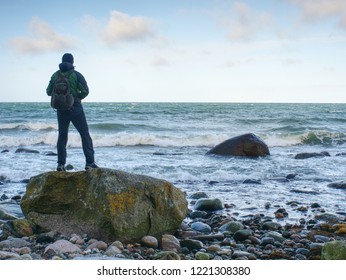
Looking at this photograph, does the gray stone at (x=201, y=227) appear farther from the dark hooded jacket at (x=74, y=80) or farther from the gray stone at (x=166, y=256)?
the dark hooded jacket at (x=74, y=80)

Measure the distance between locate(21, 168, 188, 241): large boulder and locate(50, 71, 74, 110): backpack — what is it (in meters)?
1.22

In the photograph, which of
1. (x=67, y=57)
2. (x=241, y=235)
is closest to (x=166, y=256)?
(x=241, y=235)

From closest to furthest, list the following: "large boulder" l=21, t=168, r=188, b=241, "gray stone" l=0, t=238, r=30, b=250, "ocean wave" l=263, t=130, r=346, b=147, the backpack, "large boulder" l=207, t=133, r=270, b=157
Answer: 1. "gray stone" l=0, t=238, r=30, b=250
2. "large boulder" l=21, t=168, r=188, b=241
3. the backpack
4. "large boulder" l=207, t=133, r=270, b=157
5. "ocean wave" l=263, t=130, r=346, b=147

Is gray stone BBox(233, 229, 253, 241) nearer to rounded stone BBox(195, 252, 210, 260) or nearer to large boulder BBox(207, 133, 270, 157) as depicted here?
rounded stone BBox(195, 252, 210, 260)

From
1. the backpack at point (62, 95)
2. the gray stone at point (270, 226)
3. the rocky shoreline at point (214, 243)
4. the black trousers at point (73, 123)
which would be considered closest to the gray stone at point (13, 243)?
the rocky shoreline at point (214, 243)

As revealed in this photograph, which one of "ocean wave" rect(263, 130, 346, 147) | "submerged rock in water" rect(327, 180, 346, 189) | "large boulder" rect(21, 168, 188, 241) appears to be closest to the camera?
"large boulder" rect(21, 168, 188, 241)

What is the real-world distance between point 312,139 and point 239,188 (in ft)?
53.0

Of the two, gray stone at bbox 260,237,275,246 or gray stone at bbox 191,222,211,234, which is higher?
gray stone at bbox 260,237,275,246

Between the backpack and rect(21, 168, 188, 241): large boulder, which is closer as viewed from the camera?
rect(21, 168, 188, 241): large boulder

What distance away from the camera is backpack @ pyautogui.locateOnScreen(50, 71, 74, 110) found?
22.4 feet

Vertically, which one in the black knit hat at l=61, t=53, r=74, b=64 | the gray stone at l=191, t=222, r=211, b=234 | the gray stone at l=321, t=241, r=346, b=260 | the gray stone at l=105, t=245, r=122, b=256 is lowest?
the gray stone at l=191, t=222, r=211, b=234

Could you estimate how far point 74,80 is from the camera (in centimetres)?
695

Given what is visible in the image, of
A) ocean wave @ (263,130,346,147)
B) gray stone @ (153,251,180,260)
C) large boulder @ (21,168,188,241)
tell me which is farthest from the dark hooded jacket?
ocean wave @ (263,130,346,147)
